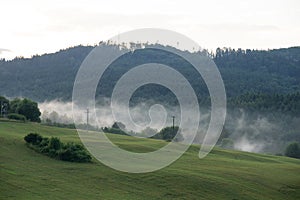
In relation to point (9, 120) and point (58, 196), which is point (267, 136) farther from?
point (58, 196)

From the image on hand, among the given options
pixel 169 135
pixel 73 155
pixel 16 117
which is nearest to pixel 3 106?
pixel 16 117

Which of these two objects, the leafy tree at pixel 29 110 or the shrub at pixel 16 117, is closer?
the shrub at pixel 16 117

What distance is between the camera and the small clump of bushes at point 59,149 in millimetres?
79125

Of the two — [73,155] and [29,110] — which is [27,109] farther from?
[73,155]

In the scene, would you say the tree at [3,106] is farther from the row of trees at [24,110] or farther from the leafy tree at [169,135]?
the leafy tree at [169,135]

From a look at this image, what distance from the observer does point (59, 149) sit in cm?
8050

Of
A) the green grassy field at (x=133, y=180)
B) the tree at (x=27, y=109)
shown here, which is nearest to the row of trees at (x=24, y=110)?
the tree at (x=27, y=109)

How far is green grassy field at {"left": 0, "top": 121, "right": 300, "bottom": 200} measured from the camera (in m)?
62.9

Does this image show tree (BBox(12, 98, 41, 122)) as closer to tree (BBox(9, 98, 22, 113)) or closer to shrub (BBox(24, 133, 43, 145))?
tree (BBox(9, 98, 22, 113))

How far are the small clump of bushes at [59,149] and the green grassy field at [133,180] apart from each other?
1.38 metres

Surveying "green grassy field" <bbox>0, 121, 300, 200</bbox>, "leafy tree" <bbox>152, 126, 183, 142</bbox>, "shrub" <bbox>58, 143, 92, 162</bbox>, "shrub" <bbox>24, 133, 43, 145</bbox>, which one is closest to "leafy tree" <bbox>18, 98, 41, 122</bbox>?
"leafy tree" <bbox>152, 126, 183, 142</bbox>

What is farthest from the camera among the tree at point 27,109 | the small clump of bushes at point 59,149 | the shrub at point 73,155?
the tree at point 27,109

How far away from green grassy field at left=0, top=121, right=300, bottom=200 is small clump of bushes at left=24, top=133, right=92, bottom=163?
138cm

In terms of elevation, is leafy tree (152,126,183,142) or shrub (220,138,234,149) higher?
leafy tree (152,126,183,142)
